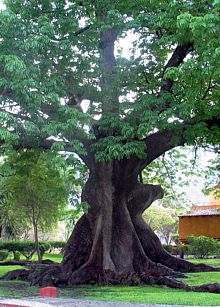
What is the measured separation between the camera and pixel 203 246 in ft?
87.1

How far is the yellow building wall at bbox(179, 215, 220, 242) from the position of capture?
31.1 metres

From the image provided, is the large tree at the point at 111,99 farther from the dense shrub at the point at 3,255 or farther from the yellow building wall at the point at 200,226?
the yellow building wall at the point at 200,226

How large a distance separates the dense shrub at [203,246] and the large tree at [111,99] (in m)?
8.46

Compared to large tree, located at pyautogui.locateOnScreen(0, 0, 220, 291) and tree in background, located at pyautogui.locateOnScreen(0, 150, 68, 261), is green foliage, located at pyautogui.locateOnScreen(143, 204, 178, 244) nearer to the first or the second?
tree in background, located at pyautogui.locateOnScreen(0, 150, 68, 261)

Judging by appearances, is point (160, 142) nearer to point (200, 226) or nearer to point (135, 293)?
point (135, 293)

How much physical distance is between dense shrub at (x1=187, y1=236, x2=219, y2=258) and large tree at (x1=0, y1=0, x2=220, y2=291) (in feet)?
27.8

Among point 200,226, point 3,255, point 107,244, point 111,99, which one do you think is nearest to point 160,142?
point 111,99

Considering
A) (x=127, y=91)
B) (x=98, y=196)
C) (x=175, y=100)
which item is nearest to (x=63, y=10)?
(x=127, y=91)

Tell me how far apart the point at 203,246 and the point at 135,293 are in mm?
15238

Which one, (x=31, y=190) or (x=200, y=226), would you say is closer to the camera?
(x=31, y=190)

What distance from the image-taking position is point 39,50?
1180cm

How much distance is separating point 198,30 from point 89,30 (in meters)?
5.42

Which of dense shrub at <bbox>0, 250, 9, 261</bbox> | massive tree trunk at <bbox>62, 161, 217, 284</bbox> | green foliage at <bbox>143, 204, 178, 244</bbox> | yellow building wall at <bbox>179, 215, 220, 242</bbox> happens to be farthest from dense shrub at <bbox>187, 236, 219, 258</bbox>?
green foliage at <bbox>143, 204, 178, 244</bbox>

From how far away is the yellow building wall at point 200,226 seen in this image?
3106cm
